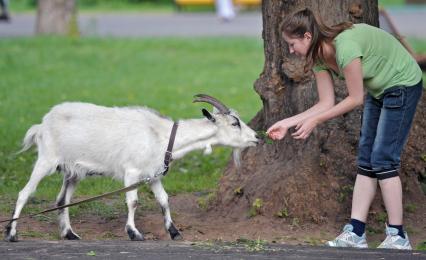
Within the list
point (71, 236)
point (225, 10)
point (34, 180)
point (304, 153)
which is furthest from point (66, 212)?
point (225, 10)

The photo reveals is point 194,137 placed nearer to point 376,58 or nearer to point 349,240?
point 349,240

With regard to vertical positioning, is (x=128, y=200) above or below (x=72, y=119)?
below

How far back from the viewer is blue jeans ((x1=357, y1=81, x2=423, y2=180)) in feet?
21.2

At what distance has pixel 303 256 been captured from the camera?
6355 millimetres

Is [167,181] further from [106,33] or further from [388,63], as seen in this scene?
[106,33]

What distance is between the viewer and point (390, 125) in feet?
21.2

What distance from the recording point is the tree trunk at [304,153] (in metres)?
7.69

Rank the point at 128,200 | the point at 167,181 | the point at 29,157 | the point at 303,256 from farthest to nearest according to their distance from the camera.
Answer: the point at 29,157, the point at 167,181, the point at 128,200, the point at 303,256

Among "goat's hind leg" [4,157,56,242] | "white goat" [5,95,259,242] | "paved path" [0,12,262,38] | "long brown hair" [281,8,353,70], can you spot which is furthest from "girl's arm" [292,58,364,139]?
"paved path" [0,12,262,38]

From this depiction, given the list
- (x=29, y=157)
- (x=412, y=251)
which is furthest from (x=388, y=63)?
(x=29, y=157)

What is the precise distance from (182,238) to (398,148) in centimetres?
182

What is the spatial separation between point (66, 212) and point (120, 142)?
739 millimetres

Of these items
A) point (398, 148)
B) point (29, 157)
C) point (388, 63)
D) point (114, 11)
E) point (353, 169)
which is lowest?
point (114, 11)

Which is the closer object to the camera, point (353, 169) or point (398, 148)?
point (398, 148)
